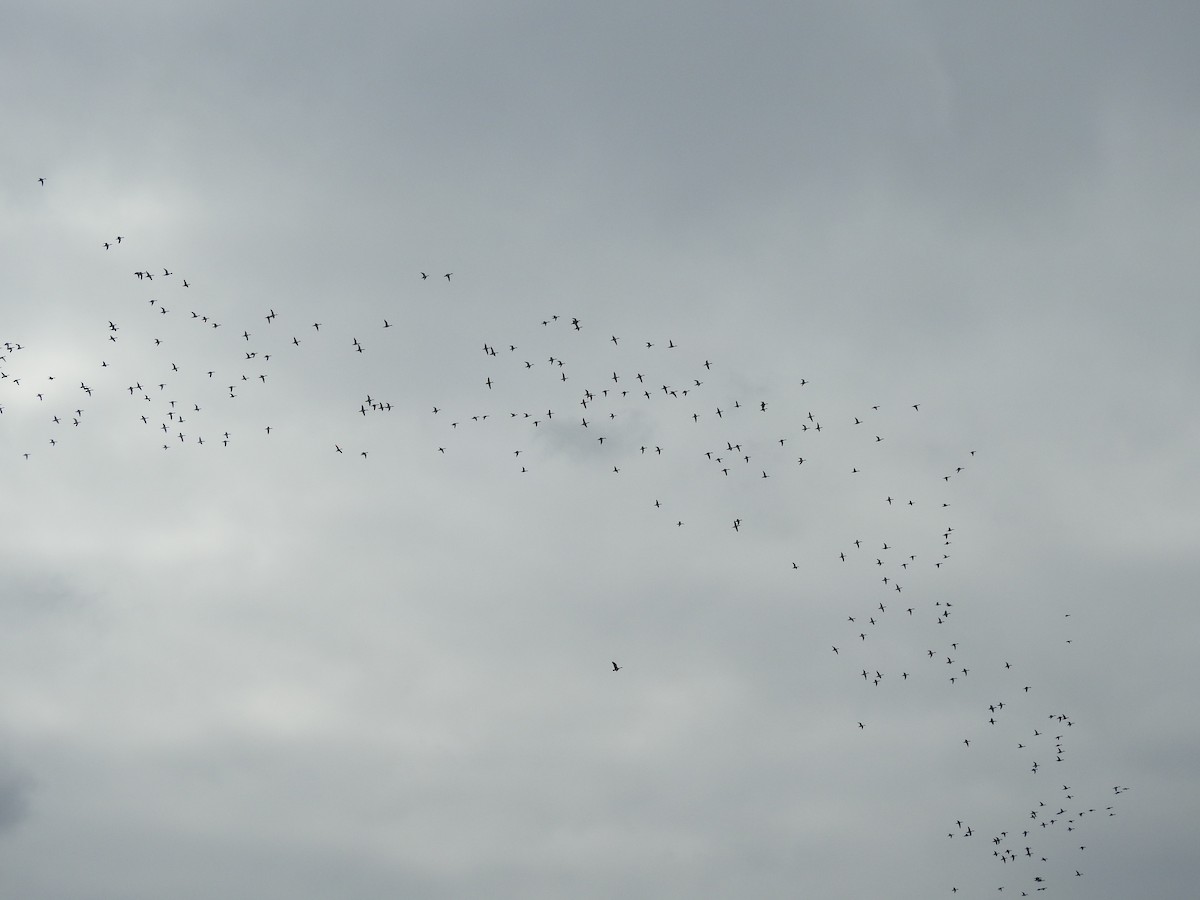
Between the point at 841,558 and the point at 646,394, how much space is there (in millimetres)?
36501

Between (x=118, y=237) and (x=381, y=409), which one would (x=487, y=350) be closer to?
(x=381, y=409)

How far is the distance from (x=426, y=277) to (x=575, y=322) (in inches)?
704

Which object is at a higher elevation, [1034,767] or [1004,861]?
[1034,767]

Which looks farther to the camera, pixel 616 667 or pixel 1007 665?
pixel 616 667

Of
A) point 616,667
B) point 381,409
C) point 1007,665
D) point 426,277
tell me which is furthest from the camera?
point 616,667

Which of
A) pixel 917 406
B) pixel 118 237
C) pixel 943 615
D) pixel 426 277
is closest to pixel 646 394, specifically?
pixel 426 277

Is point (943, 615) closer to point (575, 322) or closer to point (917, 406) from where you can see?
point (917, 406)

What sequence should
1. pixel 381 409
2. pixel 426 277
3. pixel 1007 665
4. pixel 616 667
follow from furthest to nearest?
pixel 616 667, pixel 1007 665, pixel 381 409, pixel 426 277

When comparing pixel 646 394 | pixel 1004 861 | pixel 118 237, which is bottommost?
pixel 1004 861

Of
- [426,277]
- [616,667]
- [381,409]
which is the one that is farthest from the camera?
[616,667]

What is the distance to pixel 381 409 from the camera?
13838cm

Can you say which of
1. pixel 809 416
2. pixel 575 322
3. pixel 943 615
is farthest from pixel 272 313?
pixel 943 615

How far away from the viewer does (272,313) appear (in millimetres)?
132875

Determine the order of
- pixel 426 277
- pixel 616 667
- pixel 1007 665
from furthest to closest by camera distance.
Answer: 1. pixel 616 667
2. pixel 1007 665
3. pixel 426 277
